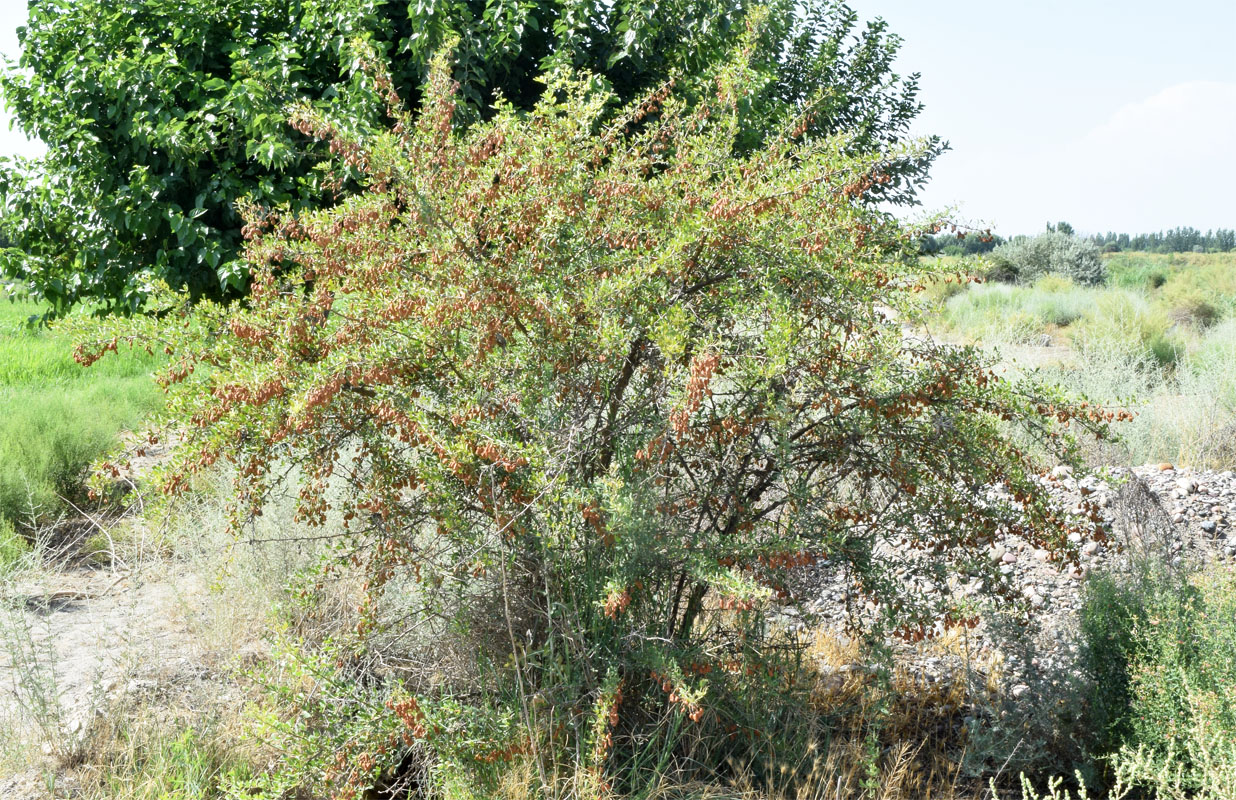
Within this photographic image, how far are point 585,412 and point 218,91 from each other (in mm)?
5319

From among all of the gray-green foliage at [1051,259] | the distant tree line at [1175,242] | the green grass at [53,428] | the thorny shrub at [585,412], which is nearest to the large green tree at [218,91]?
the green grass at [53,428]

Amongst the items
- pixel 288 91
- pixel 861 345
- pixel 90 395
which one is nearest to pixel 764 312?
pixel 861 345

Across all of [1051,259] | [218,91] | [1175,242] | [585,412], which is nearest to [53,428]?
[218,91]

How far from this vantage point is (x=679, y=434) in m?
2.98

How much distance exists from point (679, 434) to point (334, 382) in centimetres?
105

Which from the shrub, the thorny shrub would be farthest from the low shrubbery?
the thorny shrub

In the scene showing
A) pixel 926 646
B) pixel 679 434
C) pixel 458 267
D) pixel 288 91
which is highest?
pixel 288 91

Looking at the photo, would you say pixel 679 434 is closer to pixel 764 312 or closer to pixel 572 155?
pixel 764 312

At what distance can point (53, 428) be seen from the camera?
691 cm

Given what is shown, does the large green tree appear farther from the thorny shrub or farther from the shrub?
the shrub

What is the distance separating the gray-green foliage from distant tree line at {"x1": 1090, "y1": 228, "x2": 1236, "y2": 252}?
29557 millimetres

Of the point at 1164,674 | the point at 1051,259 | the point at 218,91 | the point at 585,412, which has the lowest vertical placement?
the point at 1164,674

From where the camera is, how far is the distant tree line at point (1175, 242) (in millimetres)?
52969

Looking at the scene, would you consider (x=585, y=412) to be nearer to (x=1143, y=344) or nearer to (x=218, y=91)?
(x=218, y=91)
